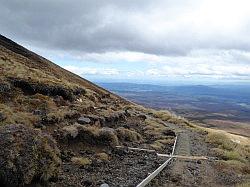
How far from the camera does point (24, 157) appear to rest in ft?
48.0

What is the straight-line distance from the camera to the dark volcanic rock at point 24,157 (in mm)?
14117

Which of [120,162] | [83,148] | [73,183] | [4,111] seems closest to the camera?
[73,183]

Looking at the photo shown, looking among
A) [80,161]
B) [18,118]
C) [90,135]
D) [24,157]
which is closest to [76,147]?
[90,135]

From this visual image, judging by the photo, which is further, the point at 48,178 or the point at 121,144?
the point at 121,144

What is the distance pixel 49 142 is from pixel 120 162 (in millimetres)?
6457

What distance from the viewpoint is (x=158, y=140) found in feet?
106

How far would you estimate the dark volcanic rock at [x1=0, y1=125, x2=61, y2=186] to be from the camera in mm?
14117

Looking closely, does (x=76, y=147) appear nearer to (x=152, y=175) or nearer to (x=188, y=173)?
(x=152, y=175)

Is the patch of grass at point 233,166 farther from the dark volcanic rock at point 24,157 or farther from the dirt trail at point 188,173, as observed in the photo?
the dark volcanic rock at point 24,157

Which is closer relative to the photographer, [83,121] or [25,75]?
[83,121]

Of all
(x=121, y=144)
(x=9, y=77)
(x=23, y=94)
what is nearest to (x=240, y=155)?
(x=121, y=144)

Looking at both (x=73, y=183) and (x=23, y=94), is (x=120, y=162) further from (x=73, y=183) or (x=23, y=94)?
(x=23, y=94)

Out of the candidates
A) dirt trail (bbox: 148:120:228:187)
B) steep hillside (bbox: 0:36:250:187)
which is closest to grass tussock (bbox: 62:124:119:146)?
steep hillside (bbox: 0:36:250:187)

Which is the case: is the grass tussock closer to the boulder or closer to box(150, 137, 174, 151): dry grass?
the boulder
